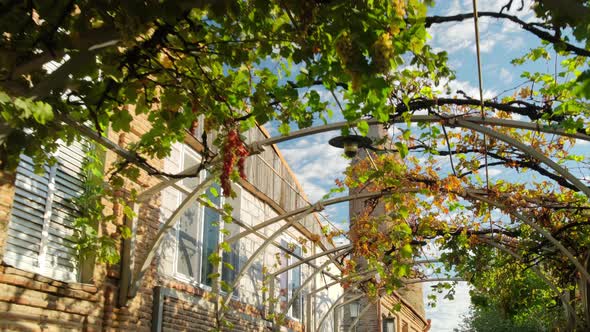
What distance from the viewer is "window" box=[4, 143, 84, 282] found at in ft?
19.6

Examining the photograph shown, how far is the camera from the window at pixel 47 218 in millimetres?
5973

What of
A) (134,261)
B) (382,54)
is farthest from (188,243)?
(382,54)

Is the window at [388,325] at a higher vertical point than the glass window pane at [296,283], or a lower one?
lower

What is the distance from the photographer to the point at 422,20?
4004 mm

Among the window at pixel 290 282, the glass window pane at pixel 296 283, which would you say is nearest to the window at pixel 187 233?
the window at pixel 290 282

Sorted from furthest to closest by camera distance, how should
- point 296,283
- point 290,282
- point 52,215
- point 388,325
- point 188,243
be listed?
1. point 388,325
2. point 296,283
3. point 290,282
4. point 188,243
5. point 52,215

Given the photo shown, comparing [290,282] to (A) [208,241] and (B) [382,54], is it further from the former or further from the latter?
(B) [382,54]

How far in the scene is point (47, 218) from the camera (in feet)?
20.8

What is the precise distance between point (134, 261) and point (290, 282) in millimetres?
6935

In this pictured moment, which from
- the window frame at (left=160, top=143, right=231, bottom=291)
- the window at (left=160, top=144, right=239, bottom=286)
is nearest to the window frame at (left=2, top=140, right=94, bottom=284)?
the window at (left=160, top=144, right=239, bottom=286)

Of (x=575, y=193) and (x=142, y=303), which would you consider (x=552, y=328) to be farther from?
(x=142, y=303)

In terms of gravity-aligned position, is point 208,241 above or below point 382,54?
above

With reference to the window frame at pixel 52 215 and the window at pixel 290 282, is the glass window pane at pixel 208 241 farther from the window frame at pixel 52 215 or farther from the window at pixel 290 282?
the window frame at pixel 52 215

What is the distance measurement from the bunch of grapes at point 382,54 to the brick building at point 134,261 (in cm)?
375
